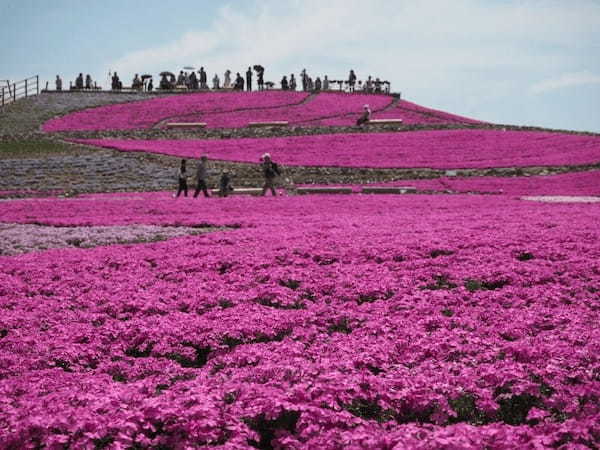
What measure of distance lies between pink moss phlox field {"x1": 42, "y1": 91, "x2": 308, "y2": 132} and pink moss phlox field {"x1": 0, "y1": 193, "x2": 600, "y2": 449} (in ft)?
149

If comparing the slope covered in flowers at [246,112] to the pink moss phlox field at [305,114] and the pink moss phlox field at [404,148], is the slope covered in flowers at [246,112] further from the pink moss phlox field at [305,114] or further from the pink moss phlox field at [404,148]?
the pink moss phlox field at [404,148]

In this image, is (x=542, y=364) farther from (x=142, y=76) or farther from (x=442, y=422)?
(x=142, y=76)

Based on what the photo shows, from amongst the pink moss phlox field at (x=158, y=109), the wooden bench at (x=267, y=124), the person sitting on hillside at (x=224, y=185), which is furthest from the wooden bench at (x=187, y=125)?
the person sitting on hillside at (x=224, y=185)

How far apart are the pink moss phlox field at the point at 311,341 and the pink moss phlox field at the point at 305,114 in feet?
147

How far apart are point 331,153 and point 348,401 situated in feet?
127

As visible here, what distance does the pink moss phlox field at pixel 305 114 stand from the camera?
60.9 m

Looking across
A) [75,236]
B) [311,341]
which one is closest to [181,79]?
[75,236]

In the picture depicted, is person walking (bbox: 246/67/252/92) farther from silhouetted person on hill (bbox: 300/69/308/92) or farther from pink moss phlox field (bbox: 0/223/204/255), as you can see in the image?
pink moss phlox field (bbox: 0/223/204/255)

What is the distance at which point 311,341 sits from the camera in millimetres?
8977

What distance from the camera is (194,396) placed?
21.4 ft

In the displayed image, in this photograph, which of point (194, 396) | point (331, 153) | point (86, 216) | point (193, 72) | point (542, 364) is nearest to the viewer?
point (194, 396)

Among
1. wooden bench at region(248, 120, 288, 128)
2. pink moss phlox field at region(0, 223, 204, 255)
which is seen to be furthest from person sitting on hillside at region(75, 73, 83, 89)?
pink moss phlox field at region(0, 223, 204, 255)

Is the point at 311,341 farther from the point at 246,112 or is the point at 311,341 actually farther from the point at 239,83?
the point at 239,83

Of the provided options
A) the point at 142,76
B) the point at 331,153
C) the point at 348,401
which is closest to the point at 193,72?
the point at 142,76
